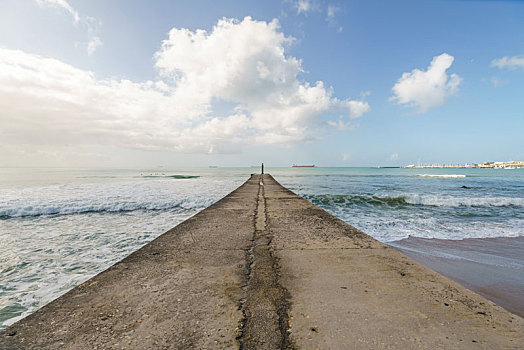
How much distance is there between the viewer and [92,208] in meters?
8.52

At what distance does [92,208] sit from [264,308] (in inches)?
370

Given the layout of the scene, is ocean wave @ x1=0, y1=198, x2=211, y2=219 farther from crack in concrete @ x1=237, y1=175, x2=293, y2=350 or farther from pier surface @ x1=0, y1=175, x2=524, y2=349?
crack in concrete @ x1=237, y1=175, x2=293, y2=350

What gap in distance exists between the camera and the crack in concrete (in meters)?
1.23

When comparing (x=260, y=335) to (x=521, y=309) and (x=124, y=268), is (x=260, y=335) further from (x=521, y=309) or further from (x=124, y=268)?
(x=521, y=309)

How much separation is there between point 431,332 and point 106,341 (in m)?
1.80

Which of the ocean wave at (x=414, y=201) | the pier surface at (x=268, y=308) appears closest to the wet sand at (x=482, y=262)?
the pier surface at (x=268, y=308)

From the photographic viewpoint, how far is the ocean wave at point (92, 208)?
25.6ft

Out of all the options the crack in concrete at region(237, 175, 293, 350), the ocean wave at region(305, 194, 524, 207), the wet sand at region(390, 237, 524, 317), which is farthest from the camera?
the ocean wave at region(305, 194, 524, 207)

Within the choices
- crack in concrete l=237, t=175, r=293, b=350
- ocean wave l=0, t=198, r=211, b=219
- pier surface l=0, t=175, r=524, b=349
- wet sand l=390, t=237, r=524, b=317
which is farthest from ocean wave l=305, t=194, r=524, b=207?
crack in concrete l=237, t=175, r=293, b=350

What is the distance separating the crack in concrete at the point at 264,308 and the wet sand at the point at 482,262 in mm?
2351

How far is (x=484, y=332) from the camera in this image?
1.30m

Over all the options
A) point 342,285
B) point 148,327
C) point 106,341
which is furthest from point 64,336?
point 342,285

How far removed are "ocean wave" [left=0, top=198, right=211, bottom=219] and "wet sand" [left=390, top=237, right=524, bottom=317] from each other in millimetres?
7489

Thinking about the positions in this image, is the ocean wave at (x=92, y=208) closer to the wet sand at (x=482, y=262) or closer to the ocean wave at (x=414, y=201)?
the ocean wave at (x=414, y=201)
